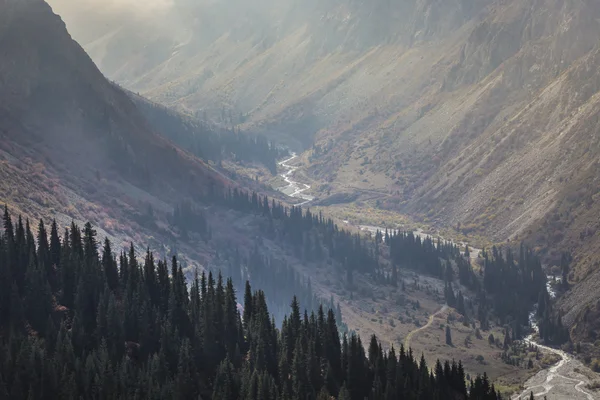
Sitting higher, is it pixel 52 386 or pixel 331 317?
pixel 331 317

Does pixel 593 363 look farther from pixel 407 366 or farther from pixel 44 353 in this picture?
pixel 44 353

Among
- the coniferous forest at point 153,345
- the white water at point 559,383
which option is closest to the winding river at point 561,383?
the white water at point 559,383

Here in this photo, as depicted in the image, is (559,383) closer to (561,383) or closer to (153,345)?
(561,383)

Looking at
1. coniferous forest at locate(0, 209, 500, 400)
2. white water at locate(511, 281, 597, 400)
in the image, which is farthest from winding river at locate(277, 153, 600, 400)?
coniferous forest at locate(0, 209, 500, 400)

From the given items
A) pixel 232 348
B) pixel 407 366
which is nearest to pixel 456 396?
pixel 407 366

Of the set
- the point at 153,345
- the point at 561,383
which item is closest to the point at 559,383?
the point at 561,383

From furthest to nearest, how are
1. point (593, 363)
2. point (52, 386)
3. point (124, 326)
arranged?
point (593, 363), point (124, 326), point (52, 386)

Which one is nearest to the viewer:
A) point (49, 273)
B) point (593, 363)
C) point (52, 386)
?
point (52, 386)

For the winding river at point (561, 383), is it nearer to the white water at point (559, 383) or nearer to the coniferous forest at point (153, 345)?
the white water at point (559, 383)
